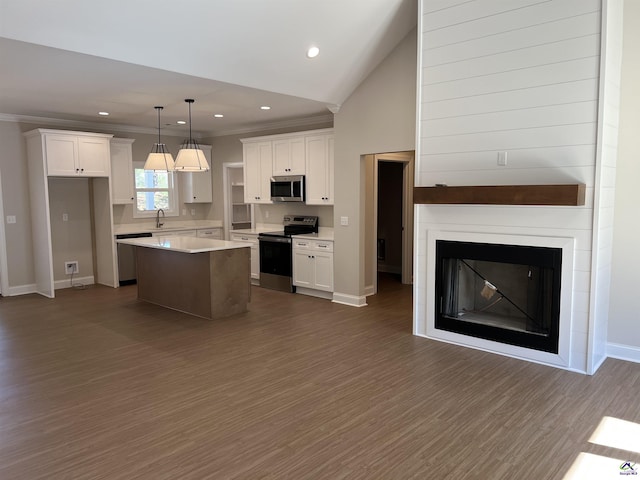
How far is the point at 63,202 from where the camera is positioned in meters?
7.58

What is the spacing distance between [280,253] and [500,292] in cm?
360

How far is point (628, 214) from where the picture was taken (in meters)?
4.14

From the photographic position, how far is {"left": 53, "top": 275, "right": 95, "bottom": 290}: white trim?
7.61 metres

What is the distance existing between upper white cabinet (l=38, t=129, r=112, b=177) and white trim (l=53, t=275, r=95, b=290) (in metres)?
1.83

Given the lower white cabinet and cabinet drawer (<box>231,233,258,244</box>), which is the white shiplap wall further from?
cabinet drawer (<box>231,233,258,244</box>)

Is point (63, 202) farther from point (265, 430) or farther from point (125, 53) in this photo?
point (265, 430)

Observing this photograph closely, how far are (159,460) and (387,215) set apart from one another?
634 centimetres

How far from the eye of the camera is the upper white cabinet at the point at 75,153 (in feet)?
22.4

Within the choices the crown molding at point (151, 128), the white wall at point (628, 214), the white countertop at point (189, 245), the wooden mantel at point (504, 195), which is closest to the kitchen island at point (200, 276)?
the white countertop at point (189, 245)

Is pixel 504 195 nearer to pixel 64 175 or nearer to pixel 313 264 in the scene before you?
pixel 313 264

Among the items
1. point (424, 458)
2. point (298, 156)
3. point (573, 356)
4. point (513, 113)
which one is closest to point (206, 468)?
point (424, 458)

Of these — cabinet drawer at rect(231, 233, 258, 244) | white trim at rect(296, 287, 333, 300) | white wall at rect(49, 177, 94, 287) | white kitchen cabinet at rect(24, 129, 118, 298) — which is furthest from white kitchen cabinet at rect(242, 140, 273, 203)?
white wall at rect(49, 177, 94, 287)

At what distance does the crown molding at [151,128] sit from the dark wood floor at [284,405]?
133 inches

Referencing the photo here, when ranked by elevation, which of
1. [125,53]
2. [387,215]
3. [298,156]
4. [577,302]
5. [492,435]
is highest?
[125,53]
